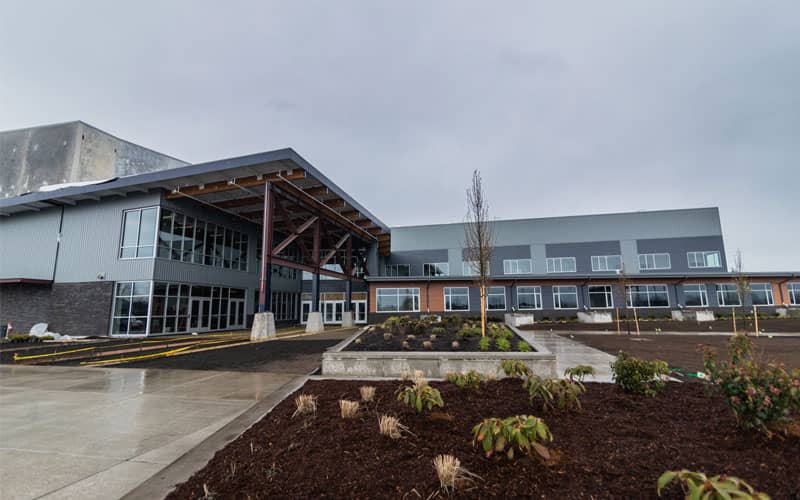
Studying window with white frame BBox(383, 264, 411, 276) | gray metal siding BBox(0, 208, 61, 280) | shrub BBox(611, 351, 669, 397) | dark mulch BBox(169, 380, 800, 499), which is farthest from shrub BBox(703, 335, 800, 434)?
window with white frame BBox(383, 264, 411, 276)

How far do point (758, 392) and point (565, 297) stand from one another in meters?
29.5

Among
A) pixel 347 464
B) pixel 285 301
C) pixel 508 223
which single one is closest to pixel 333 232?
pixel 285 301

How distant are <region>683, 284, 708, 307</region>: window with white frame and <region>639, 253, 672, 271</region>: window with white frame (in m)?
5.79

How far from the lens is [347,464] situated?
340 cm

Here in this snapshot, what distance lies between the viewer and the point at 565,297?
30719 millimetres

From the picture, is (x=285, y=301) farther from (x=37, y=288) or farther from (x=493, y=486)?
(x=493, y=486)

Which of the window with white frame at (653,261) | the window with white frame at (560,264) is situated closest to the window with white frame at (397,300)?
the window with white frame at (560,264)

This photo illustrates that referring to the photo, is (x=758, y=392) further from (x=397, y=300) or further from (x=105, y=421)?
(x=397, y=300)

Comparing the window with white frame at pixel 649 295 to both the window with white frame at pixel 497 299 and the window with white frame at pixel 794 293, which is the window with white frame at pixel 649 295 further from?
the window with white frame at pixel 794 293

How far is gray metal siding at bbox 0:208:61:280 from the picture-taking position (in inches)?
908

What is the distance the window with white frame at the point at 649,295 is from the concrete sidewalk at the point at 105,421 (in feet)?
103

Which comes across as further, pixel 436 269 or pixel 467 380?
pixel 436 269

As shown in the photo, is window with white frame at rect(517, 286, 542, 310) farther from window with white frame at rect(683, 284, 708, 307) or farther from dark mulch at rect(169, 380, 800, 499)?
dark mulch at rect(169, 380, 800, 499)

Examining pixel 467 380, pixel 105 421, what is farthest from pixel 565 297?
pixel 105 421
